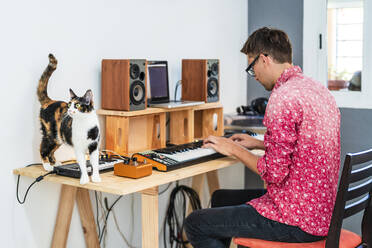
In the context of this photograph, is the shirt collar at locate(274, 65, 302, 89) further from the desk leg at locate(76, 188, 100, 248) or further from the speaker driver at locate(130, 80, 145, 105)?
the desk leg at locate(76, 188, 100, 248)

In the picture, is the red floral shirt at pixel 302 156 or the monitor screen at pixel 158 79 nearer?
the red floral shirt at pixel 302 156

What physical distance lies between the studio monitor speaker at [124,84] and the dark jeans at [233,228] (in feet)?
2.28

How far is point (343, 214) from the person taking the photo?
1784mm

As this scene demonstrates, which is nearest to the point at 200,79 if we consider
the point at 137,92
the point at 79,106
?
the point at 137,92

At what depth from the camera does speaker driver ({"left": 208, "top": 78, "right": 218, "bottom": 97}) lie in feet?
9.45

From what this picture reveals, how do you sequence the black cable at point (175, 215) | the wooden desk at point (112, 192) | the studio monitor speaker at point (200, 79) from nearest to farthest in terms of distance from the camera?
the wooden desk at point (112, 192) < the studio monitor speaker at point (200, 79) < the black cable at point (175, 215)

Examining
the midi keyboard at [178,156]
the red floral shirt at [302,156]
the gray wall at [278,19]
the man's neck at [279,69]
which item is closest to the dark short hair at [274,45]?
the man's neck at [279,69]

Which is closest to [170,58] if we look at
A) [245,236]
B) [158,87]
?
[158,87]

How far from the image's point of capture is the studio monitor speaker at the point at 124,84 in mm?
2365

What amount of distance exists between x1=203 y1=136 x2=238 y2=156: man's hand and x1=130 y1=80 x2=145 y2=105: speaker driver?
413 millimetres

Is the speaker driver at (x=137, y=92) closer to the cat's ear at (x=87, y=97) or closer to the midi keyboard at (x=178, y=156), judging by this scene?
the midi keyboard at (x=178, y=156)

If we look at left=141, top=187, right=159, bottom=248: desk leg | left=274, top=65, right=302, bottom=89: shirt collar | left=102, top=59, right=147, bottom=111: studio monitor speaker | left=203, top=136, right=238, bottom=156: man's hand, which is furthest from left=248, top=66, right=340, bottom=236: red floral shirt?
left=102, top=59, right=147, bottom=111: studio monitor speaker

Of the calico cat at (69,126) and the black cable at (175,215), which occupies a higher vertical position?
the calico cat at (69,126)

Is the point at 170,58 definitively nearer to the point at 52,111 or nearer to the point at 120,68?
the point at 120,68
